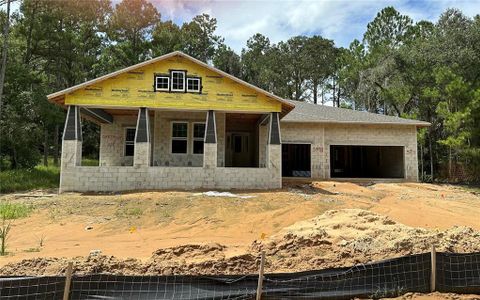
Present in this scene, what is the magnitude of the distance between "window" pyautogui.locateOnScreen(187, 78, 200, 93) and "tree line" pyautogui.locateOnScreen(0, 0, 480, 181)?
13696 millimetres

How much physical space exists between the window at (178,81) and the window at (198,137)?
325 centimetres

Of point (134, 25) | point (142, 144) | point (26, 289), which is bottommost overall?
point (26, 289)

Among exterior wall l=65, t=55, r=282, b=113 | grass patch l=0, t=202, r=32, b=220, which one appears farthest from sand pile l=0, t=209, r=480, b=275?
exterior wall l=65, t=55, r=282, b=113

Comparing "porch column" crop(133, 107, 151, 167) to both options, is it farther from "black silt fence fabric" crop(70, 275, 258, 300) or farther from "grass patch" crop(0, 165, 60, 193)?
"black silt fence fabric" crop(70, 275, 258, 300)

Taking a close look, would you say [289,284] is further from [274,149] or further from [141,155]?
[141,155]

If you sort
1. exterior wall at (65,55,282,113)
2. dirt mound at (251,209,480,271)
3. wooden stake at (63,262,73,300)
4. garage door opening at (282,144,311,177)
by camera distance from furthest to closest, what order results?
garage door opening at (282,144,311,177) < exterior wall at (65,55,282,113) < dirt mound at (251,209,480,271) < wooden stake at (63,262,73,300)

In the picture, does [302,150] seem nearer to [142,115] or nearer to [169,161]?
[169,161]

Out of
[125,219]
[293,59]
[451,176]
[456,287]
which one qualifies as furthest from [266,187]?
[293,59]

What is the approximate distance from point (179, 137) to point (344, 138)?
9.37 m

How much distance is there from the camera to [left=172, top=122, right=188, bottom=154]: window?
67.4 feet

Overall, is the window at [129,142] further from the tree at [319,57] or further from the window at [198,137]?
the tree at [319,57]

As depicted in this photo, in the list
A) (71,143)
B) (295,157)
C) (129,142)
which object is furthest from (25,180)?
(295,157)

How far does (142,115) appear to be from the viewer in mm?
17281

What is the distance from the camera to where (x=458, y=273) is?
6.37 meters
